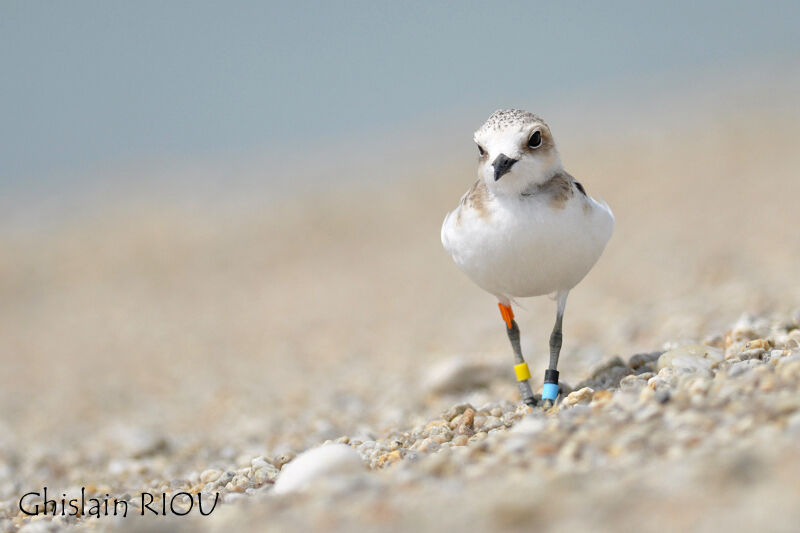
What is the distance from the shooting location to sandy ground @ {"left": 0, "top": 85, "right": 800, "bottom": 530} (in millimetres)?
7703

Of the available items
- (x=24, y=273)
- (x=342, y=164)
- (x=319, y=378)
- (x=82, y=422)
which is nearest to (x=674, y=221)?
(x=319, y=378)

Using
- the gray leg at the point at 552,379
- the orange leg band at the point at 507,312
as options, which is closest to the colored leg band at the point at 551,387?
the gray leg at the point at 552,379

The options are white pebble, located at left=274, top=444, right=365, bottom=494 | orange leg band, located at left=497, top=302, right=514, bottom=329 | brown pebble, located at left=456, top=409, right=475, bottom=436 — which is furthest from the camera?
orange leg band, located at left=497, top=302, right=514, bottom=329

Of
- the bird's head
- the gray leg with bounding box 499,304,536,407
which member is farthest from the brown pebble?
the bird's head

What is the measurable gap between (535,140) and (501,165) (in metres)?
0.33

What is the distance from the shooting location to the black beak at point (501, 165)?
15.4ft

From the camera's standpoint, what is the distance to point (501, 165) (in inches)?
187

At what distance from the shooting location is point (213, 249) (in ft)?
80.4

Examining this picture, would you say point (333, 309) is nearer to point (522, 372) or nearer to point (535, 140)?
point (522, 372)

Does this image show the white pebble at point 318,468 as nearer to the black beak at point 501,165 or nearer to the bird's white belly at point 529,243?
the bird's white belly at point 529,243

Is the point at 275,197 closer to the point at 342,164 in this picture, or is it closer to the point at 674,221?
the point at 342,164

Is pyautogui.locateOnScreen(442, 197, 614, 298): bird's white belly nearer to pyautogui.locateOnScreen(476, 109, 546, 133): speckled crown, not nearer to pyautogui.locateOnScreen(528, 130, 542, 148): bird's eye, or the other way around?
pyautogui.locateOnScreen(528, 130, 542, 148): bird's eye

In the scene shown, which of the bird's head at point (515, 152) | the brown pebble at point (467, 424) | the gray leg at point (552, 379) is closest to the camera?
the bird's head at point (515, 152)

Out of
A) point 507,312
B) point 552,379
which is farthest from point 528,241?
point 552,379
